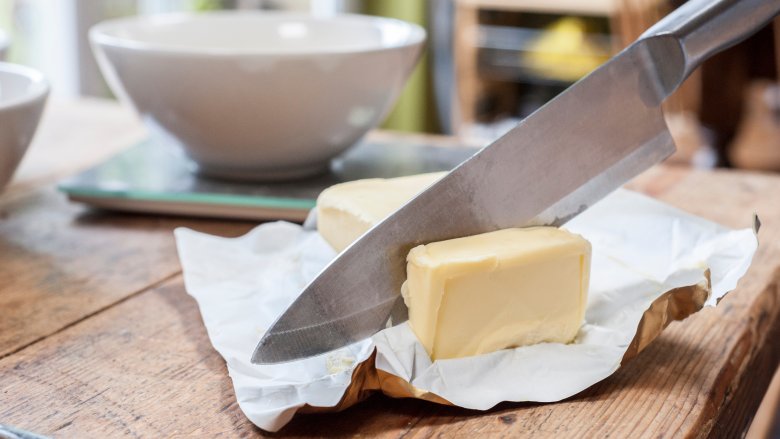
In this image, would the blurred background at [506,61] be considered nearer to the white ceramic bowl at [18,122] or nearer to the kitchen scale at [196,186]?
the kitchen scale at [196,186]

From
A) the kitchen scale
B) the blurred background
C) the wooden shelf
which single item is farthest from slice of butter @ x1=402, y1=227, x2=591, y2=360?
the wooden shelf

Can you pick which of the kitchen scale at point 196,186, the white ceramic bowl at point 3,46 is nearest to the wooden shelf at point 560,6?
the kitchen scale at point 196,186

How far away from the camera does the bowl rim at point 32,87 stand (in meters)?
0.67

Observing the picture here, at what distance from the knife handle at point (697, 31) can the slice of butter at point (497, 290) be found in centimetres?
14

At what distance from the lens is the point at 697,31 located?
544 mm

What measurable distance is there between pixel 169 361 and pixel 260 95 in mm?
311

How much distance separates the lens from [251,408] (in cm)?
45

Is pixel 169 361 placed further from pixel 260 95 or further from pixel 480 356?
pixel 260 95

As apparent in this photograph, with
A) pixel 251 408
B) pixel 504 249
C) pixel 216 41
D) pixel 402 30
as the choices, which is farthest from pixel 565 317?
pixel 216 41

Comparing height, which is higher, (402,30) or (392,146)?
(402,30)

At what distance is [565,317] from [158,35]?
2.06 ft

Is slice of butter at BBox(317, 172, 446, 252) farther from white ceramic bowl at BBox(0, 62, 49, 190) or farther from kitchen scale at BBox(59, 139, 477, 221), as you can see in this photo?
white ceramic bowl at BBox(0, 62, 49, 190)

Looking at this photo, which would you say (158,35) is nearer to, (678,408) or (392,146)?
(392,146)

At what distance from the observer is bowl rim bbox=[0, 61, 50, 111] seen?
2.19ft
